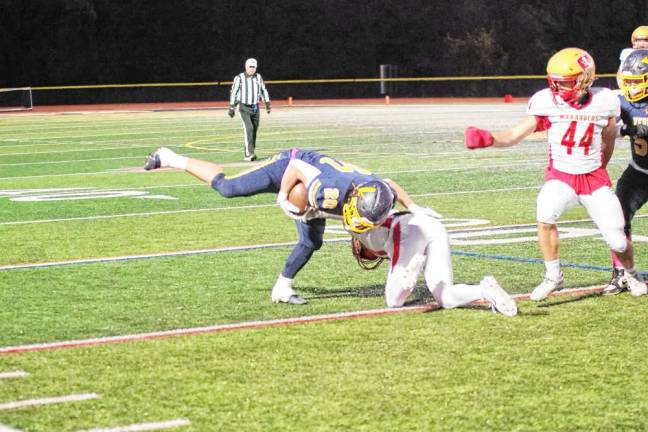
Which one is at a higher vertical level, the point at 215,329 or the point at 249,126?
the point at 215,329

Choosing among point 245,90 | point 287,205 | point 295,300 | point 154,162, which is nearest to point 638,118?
point 287,205

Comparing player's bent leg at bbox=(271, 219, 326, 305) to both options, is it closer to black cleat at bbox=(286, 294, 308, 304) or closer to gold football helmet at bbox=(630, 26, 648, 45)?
black cleat at bbox=(286, 294, 308, 304)

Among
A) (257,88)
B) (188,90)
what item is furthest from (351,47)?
(257,88)

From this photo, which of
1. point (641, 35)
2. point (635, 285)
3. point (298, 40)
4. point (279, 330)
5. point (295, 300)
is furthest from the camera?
point (298, 40)

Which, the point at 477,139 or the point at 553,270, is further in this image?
the point at 553,270

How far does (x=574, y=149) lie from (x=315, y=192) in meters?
1.61

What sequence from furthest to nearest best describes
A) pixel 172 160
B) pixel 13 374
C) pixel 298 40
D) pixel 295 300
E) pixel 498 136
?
pixel 298 40, pixel 172 160, pixel 295 300, pixel 498 136, pixel 13 374

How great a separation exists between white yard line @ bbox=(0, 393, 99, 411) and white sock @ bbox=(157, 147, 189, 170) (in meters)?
3.34

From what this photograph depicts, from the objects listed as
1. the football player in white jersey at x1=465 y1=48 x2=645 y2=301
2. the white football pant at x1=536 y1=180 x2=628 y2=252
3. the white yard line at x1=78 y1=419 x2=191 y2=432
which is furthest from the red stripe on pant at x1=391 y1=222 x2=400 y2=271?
the white yard line at x1=78 y1=419 x2=191 y2=432

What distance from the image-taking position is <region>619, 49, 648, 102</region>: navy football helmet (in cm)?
816

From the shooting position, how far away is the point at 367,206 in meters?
7.07

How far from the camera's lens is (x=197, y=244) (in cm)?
1080

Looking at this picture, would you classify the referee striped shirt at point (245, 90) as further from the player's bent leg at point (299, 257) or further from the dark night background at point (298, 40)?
the dark night background at point (298, 40)

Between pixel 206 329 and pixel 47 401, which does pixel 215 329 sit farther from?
pixel 47 401
